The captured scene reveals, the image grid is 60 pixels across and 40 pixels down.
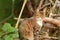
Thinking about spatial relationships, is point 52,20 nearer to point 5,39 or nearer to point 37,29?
point 37,29

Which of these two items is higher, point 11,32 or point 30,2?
point 30,2

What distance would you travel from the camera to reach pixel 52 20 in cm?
122

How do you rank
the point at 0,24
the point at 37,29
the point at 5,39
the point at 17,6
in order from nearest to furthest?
the point at 5,39 < the point at 37,29 < the point at 0,24 < the point at 17,6

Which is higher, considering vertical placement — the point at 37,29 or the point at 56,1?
the point at 56,1

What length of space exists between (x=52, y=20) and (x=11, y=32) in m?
0.32

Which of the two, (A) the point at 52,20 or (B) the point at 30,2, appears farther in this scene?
(B) the point at 30,2

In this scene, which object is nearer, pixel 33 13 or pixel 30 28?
pixel 30 28

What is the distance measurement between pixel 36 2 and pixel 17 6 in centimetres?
17

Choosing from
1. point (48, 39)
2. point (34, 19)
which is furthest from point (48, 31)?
point (34, 19)

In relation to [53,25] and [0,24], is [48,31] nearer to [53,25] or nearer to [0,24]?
[53,25]

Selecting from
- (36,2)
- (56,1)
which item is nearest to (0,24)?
(36,2)

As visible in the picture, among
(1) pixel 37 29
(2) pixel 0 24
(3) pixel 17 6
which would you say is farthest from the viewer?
(3) pixel 17 6

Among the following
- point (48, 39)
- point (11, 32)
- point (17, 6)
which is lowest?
point (48, 39)

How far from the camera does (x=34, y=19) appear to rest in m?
1.21
